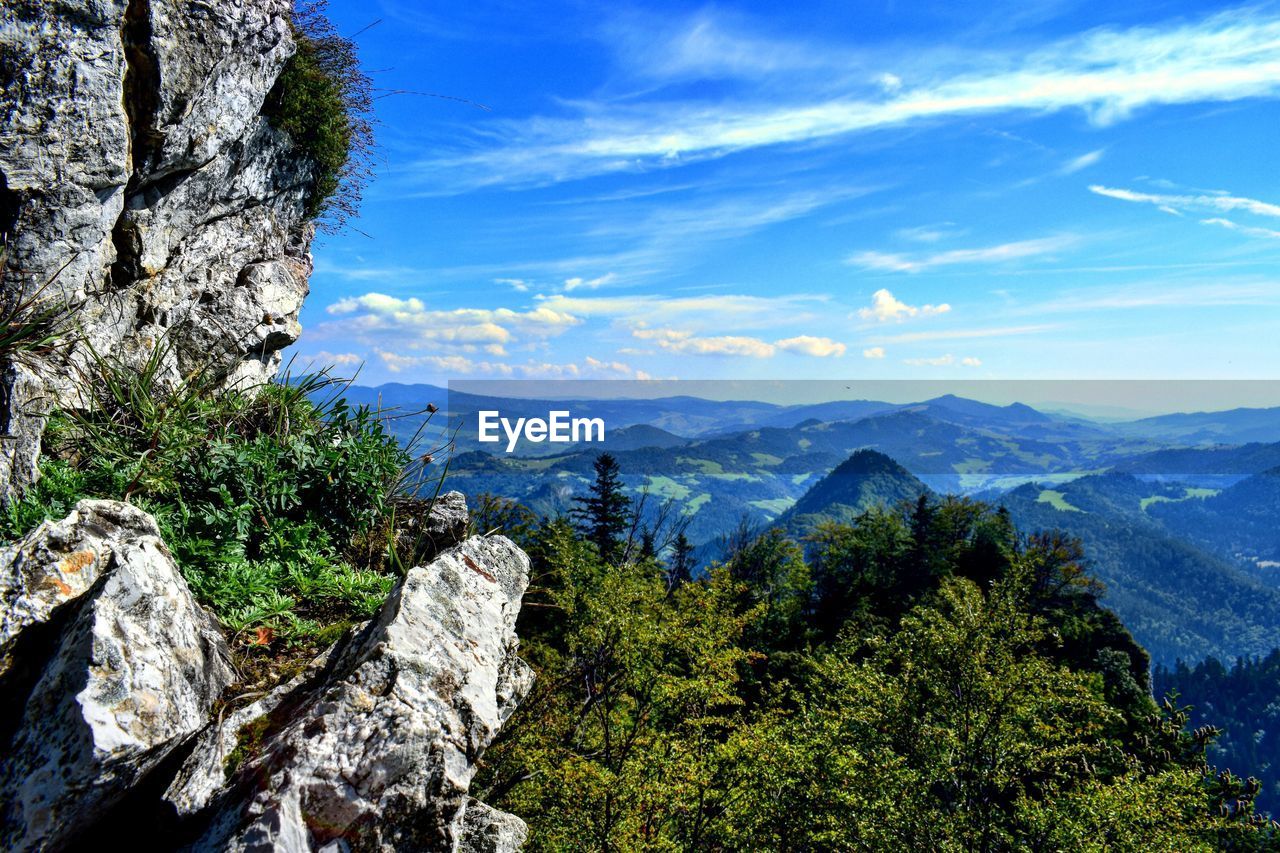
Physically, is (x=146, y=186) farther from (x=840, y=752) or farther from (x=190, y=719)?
(x=840, y=752)

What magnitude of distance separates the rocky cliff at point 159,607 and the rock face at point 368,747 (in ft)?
0.04

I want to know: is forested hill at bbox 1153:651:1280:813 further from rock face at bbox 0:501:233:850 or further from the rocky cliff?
rock face at bbox 0:501:233:850

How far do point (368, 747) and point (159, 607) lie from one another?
5.13ft

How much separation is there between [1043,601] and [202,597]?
167 feet

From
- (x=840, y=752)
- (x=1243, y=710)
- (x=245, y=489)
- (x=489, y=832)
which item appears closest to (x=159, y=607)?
(x=245, y=489)

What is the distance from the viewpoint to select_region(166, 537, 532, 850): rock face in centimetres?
352

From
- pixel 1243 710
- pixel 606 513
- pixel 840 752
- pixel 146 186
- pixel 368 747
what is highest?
pixel 146 186

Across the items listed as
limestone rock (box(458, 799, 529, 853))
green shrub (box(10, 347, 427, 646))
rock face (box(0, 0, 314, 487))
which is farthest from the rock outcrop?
Result: rock face (box(0, 0, 314, 487))

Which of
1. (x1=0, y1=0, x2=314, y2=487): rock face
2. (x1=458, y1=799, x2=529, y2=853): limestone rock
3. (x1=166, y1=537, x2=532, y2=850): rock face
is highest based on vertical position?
(x1=0, y1=0, x2=314, y2=487): rock face

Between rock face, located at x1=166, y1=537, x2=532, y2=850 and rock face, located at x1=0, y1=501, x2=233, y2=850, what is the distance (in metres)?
0.34

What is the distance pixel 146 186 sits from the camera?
8.23 m

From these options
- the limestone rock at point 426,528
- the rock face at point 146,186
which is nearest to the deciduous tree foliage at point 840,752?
the limestone rock at point 426,528

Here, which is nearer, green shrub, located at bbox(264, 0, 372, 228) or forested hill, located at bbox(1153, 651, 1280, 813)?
green shrub, located at bbox(264, 0, 372, 228)

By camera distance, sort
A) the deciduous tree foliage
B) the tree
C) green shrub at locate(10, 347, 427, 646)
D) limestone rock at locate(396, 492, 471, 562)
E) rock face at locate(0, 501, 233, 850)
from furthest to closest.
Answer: the tree < the deciduous tree foliage < limestone rock at locate(396, 492, 471, 562) < green shrub at locate(10, 347, 427, 646) < rock face at locate(0, 501, 233, 850)
